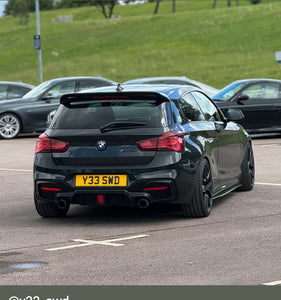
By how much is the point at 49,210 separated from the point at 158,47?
2868 inches

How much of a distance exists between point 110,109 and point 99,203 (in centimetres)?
107

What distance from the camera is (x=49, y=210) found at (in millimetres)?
11227

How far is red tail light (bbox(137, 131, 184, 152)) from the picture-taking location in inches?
413

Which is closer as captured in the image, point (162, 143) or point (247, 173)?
point (162, 143)

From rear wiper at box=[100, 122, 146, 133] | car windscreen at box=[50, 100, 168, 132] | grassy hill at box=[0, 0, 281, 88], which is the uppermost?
car windscreen at box=[50, 100, 168, 132]

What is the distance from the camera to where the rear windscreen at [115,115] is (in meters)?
10.7

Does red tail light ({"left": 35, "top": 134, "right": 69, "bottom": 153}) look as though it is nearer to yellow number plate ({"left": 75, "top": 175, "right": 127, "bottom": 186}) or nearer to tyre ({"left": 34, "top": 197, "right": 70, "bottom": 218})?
yellow number plate ({"left": 75, "top": 175, "right": 127, "bottom": 186})

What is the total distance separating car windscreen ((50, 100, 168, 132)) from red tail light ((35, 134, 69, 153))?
7.5 inches

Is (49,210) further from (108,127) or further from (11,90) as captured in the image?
(11,90)

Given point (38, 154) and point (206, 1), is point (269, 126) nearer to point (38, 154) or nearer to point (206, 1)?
point (38, 154)

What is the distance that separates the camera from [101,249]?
9117 millimetres

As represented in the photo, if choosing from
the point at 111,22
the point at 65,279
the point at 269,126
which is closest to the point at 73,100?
the point at 65,279

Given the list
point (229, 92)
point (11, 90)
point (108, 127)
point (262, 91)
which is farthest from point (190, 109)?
point (11, 90)

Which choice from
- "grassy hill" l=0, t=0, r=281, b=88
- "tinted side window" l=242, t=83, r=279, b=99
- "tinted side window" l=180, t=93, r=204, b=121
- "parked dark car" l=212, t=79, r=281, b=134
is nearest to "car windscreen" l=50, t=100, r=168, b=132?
"tinted side window" l=180, t=93, r=204, b=121
